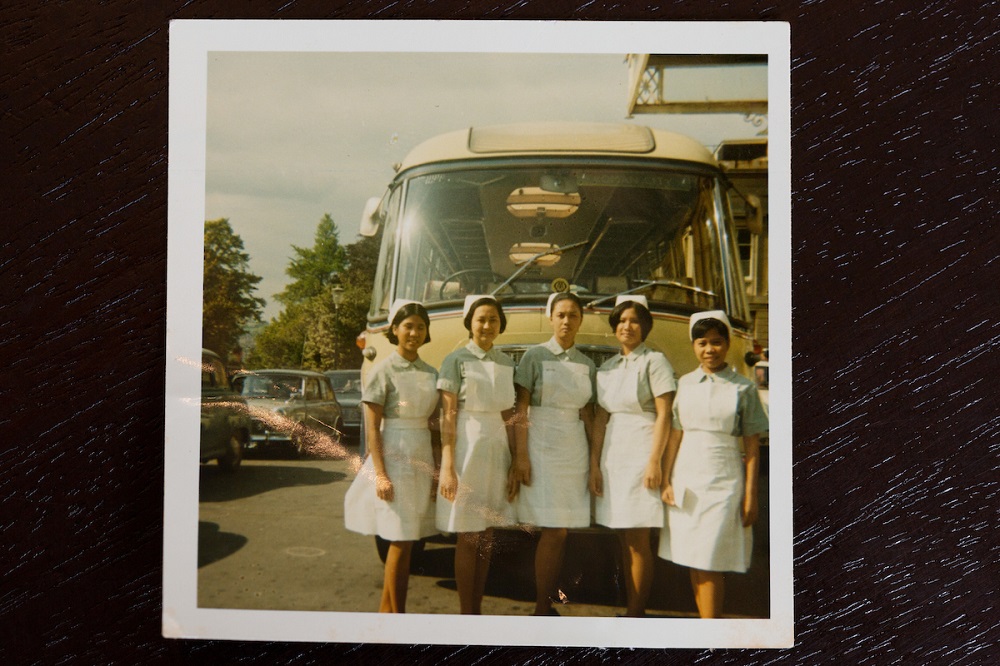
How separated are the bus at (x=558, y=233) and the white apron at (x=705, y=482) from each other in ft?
0.28

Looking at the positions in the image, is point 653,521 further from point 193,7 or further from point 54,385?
point 193,7

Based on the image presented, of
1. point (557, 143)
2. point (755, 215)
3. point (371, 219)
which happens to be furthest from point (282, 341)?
point (755, 215)

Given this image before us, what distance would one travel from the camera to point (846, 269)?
1.54 m

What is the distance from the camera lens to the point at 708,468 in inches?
58.2

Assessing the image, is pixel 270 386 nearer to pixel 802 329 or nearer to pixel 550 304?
pixel 550 304

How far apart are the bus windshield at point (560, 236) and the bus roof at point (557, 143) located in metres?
0.04

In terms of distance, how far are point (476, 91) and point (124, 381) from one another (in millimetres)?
1062

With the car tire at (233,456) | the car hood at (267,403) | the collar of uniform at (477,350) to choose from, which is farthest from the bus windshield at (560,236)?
the car tire at (233,456)

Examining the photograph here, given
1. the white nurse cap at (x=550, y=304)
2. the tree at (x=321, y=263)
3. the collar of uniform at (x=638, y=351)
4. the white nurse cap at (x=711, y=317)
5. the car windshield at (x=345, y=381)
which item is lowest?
the car windshield at (x=345, y=381)

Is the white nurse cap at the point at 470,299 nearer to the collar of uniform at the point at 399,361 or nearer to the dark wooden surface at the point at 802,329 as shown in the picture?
the collar of uniform at the point at 399,361

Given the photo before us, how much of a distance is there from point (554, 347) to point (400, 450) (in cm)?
41

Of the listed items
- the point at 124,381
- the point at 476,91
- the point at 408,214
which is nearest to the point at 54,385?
the point at 124,381

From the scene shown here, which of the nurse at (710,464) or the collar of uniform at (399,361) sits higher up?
the collar of uniform at (399,361)

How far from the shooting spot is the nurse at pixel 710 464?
148cm
